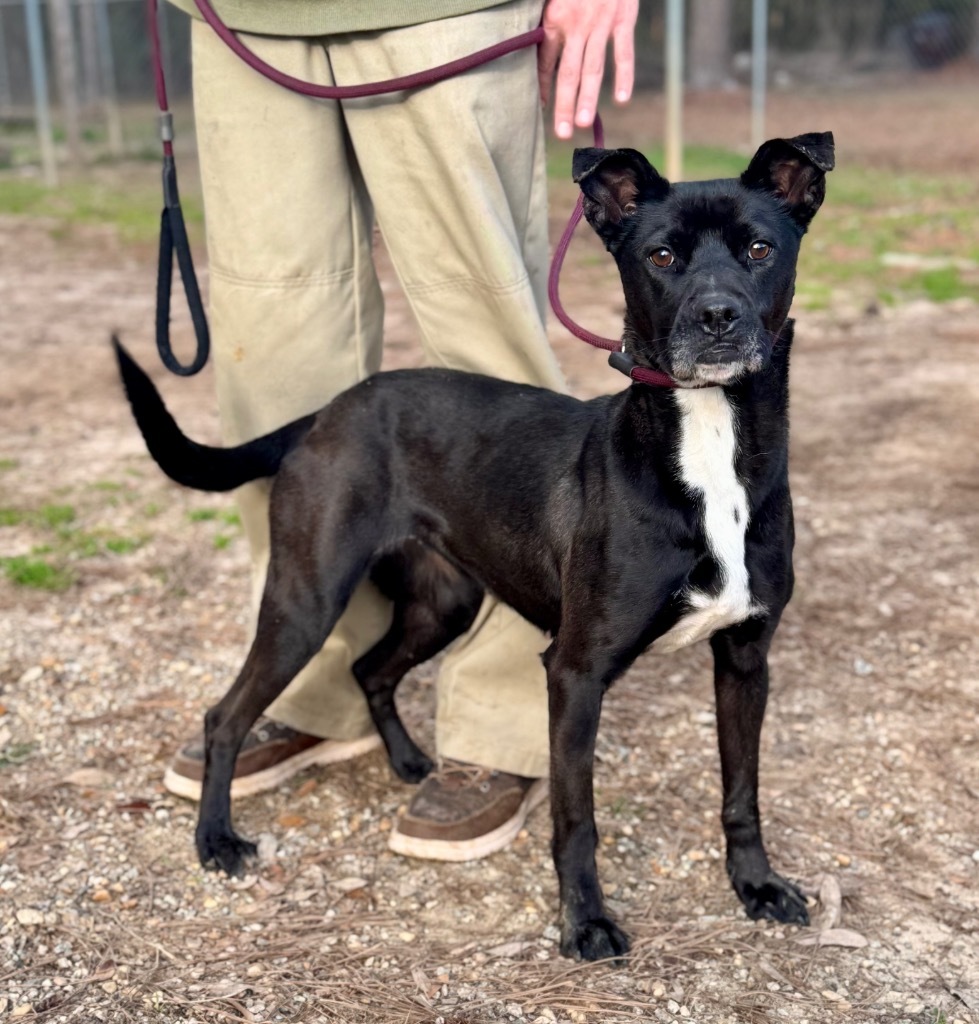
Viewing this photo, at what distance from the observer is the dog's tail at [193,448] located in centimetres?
303

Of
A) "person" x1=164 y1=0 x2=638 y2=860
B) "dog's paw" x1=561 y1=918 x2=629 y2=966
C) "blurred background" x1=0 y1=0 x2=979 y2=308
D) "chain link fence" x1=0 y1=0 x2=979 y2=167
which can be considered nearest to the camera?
"dog's paw" x1=561 y1=918 x2=629 y2=966

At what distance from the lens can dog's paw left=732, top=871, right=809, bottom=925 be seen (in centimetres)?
283

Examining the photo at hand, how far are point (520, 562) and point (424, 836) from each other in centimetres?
70

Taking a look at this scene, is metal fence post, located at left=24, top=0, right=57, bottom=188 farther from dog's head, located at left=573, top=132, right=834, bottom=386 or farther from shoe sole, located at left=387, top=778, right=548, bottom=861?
dog's head, located at left=573, top=132, right=834, bottom=386

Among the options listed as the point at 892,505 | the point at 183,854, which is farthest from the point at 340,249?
the point at 892,505

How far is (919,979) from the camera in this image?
8.59 feet

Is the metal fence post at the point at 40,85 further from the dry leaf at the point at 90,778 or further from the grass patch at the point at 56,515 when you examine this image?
the dry leaf at the point at 90,778

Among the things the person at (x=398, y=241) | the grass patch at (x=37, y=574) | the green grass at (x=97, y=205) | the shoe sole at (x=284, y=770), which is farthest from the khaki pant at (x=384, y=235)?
the green grass at (x=97, y=205)

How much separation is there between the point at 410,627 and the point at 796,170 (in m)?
1.45

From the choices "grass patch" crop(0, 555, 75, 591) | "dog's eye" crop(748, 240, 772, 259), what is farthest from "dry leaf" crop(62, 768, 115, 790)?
"dog's eye" crop(748, 240, 772, 259)

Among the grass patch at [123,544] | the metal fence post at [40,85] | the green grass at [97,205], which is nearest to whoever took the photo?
the grass patch at [123,544]

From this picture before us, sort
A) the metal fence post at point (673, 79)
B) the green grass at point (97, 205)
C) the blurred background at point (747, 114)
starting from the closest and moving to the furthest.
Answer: the metal fence post at point (673, 79), the blurred background at point (747, 114), the green grass at point (97, 205)

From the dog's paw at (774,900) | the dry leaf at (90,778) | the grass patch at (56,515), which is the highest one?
the grass patch at (56,515)

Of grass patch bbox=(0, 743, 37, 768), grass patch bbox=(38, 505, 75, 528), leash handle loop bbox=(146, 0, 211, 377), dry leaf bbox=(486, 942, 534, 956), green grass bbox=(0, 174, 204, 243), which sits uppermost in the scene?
leash handle loop bbox=(146, 0, 211, 377)
